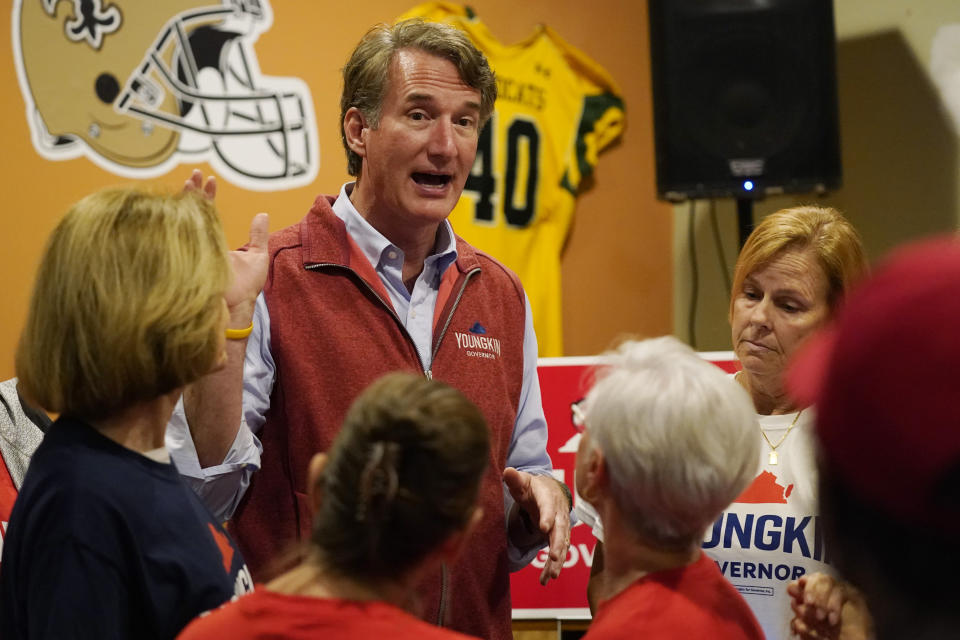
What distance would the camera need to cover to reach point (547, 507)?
72.6 inches

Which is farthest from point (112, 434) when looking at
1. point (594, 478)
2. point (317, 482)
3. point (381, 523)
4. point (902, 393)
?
point (902, 393)

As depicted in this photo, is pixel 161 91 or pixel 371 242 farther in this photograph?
pixel 161 91

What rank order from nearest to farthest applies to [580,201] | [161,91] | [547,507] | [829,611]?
1. [829,611]
2. [547,507]
3. [161,91]
4. [580,201]

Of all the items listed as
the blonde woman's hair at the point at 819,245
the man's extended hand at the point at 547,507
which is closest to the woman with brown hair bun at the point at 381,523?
the man's extended hand at the point at 547,507

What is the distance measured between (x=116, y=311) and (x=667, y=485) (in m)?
0.68

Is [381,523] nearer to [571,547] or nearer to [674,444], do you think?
[674,444]

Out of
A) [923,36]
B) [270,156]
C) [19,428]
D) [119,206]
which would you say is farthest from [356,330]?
[923,36]

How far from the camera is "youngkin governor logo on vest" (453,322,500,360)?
198 centimetres

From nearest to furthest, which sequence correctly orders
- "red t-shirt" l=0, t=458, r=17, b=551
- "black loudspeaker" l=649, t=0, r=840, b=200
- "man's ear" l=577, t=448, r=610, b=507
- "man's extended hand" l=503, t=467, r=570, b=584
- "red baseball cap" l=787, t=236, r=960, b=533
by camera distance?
1. "red baseball cap" l=787, t=236, r=960, b=533
2. "man's ear" l=577, t=448, r=610, b=507
3. "man's extended hand" l=503, t=467, r=570, b=584
4. "red t-shirt" l=0, t=458, r=17, b=551
5. "black loudspeaker" l=649, t=0, r=840, b=200

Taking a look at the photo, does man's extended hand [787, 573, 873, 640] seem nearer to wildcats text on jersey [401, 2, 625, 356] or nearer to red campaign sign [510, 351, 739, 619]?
red campaign sign [510, 351, 739, 619]

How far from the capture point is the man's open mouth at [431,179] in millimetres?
2021

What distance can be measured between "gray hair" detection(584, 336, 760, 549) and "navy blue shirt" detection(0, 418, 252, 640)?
0.51 m

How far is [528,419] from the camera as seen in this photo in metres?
2.12

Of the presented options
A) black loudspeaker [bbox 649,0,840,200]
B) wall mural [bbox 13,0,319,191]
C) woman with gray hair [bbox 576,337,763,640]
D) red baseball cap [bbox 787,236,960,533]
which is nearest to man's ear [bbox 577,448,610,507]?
woman with gray hair [bbox 576,337,763,640]
